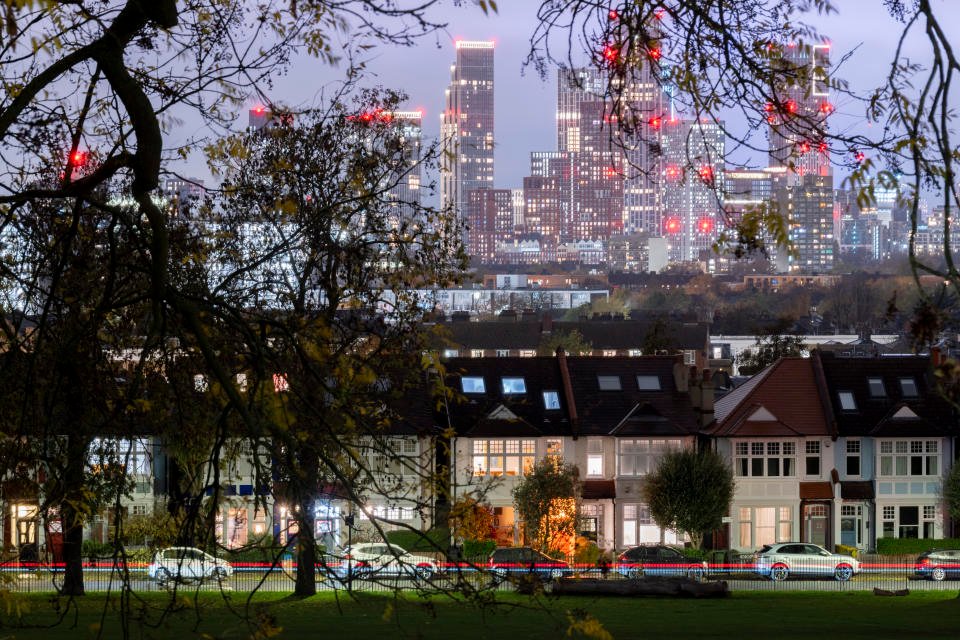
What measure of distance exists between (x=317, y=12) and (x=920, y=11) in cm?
448

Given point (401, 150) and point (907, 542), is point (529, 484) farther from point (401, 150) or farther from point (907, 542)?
point (401, 150)

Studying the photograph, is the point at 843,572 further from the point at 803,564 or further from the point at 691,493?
the point at 691,493

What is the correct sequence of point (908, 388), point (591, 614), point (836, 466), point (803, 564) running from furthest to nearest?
point (908, 388), point (836, 466), point (803, 564), point (591, 614)

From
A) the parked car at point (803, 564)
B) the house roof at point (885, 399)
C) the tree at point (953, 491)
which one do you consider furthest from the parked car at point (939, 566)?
the house roof at point (885, 399)

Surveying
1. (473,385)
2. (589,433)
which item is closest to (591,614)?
(589,433)

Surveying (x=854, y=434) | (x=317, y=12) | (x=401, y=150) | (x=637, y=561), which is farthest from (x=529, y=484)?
(x=317, y=12)

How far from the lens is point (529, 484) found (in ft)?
149

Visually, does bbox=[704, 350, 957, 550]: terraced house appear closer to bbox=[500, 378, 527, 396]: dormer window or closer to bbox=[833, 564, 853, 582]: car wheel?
bbox=[500, 378, 527, 396]: dormer window

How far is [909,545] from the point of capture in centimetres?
4944

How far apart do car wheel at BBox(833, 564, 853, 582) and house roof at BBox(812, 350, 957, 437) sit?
32.7ft

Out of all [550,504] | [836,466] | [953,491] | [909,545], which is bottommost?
[909,545]

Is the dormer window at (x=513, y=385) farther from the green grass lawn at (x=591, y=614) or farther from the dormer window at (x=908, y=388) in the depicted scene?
the green grass lawn at (x=591, y=614)

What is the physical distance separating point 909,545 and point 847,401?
589 centimetres

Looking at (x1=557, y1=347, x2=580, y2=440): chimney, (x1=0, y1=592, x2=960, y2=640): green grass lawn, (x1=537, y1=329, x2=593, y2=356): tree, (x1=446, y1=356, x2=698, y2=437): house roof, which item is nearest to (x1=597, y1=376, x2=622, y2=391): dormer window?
(x1=446, y1=356, x2=698, y2=437): house roof
